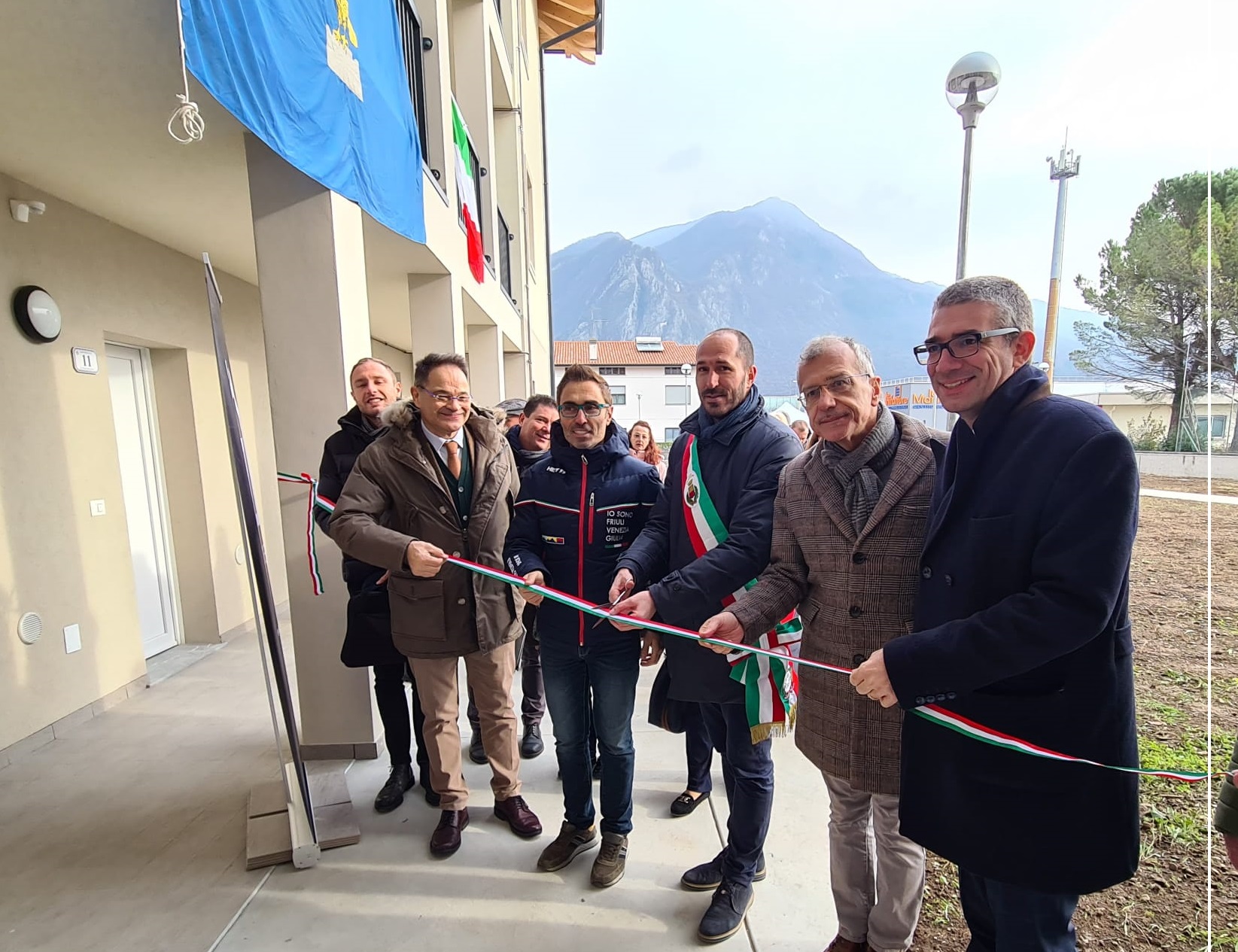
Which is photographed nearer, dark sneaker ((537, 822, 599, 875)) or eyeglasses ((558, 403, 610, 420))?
eyeglasses ((558, 403, 610, 420))

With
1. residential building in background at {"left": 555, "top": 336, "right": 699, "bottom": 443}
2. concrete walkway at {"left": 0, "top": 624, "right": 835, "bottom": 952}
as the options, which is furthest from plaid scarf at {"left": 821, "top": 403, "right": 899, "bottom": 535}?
residential building in background at {"left": 555, "top": 336, "right": 699, "bottom": 443}

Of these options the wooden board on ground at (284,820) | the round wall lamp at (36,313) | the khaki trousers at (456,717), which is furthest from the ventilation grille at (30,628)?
the khaki trousers at (456,717)

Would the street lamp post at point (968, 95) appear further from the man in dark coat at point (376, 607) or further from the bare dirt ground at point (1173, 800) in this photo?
the man in dark coat at point (376, 607)

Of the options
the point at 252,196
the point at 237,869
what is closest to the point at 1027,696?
the point at 237,869

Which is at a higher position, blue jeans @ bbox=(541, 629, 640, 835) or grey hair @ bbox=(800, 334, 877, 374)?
grey hair @ bbox=(800, 334, 877, 374)

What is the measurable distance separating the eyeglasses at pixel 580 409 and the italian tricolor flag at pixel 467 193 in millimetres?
4578

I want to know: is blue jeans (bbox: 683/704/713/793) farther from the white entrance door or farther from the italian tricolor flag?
the italian tricolor flag

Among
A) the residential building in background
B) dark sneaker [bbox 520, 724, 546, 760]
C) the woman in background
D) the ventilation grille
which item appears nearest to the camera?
dark sneaker [bbox 520, 724, 546, 760]

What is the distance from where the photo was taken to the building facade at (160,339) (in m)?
2.89

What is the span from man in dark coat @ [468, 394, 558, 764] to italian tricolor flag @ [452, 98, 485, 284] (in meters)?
3.46

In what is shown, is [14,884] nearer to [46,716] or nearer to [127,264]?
[46,716]

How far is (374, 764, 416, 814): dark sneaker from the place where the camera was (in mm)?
2998

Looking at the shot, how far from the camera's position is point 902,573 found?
1688 mm

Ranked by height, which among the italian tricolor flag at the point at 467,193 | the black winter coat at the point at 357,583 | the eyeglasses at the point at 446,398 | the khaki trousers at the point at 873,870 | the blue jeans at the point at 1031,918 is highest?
the italian tricolor flag at the point at 467,193
